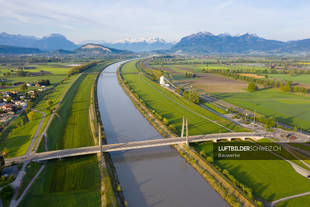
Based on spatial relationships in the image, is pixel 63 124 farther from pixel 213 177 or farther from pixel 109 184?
pixel 213 177

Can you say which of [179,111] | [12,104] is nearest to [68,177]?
[179,111]

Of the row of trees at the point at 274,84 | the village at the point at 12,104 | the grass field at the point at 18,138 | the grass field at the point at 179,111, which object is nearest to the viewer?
the grass field at the point at 18,138

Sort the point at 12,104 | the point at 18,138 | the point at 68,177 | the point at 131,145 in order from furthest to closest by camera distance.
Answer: the point at 12,104 < the point at 18,138 < the point at 131,145 < the point at 68,177

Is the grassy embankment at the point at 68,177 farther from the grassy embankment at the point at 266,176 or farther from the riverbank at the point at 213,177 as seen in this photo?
the grassy embankment at the point at 266,176

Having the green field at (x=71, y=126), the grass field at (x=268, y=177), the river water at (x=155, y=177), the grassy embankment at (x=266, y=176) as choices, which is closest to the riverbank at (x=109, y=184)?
the river water at (x=155, y=177)

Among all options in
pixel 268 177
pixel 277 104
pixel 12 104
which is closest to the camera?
pixel 268 177

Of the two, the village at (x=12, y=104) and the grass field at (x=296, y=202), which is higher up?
the village at (x=12, y=104)
